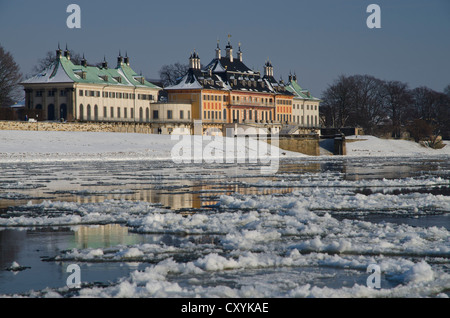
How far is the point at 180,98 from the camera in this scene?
10100 centimetres

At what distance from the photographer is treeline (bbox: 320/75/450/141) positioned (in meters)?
123

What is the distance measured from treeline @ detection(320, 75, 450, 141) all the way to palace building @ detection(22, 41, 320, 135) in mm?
5732

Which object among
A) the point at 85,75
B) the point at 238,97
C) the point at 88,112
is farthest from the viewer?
the point at 238,97

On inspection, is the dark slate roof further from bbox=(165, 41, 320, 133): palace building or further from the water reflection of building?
A: the water reflection of building

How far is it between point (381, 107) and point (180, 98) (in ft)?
153

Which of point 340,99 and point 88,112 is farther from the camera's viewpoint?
point 340,99

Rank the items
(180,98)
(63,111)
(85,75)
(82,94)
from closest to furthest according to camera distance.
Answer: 1. (63,111)
2. (82,94)
3. (85,75)
4. (180,98)

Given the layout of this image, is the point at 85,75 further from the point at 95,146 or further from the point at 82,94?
the point at 95,146

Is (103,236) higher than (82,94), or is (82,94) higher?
(82,94)

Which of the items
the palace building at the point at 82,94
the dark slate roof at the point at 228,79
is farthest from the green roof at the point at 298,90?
the palace building at the point at 82,94

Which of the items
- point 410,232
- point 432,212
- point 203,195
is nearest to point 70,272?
point 410,232

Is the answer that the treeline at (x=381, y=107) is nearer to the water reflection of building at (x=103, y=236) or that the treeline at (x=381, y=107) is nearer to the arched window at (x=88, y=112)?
the arched window at (x=88, y=112)

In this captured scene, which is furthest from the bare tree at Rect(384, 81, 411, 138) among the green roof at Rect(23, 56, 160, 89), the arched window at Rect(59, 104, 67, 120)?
the arched window at Rect(59, 104, 67, 120)

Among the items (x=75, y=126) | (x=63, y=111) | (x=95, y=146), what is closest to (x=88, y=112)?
(x=63, y=111)
